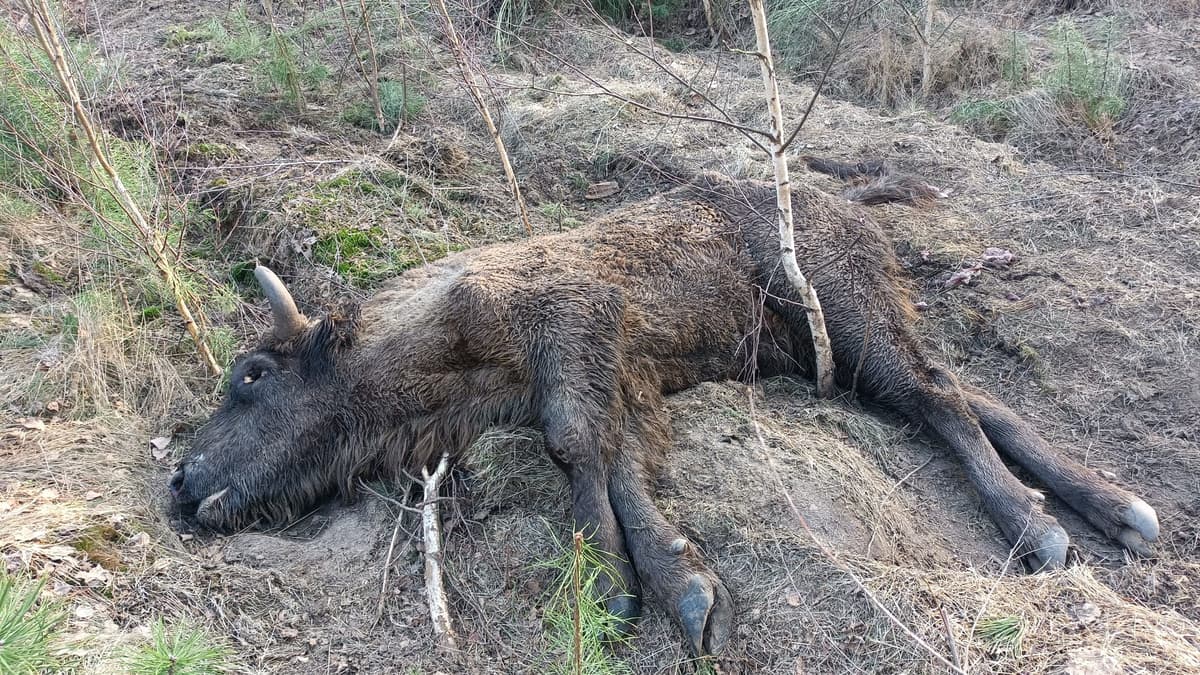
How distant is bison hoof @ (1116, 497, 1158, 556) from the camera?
12.6ft

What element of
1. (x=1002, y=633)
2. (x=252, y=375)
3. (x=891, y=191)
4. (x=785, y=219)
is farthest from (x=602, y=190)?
(x=1002, y=633)

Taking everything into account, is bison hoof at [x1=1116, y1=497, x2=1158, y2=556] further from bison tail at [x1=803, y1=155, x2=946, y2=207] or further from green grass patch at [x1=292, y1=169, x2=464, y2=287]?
green grass patch at [x1=292, y1=169, x2=464, y2=287]

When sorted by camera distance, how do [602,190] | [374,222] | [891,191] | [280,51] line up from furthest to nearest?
[280,51] → [602,190] → [374,222] → [891,191]

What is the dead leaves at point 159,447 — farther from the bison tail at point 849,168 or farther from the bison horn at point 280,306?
the bison tail at point 849,168

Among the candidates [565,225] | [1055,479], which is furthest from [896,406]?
[565,225]

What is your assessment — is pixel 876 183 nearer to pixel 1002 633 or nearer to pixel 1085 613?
pixel 1085 613

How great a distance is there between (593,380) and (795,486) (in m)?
1.13

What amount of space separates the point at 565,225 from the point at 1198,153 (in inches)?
203

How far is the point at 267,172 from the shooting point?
6.68m

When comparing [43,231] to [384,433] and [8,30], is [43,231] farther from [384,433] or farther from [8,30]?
[384,433]

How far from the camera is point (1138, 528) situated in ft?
12.7

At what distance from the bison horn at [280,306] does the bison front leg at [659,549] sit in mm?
1933

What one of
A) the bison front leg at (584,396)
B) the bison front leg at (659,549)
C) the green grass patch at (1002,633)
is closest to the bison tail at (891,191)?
the bison front leg at (584,396)

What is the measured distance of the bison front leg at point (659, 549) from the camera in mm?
3371
